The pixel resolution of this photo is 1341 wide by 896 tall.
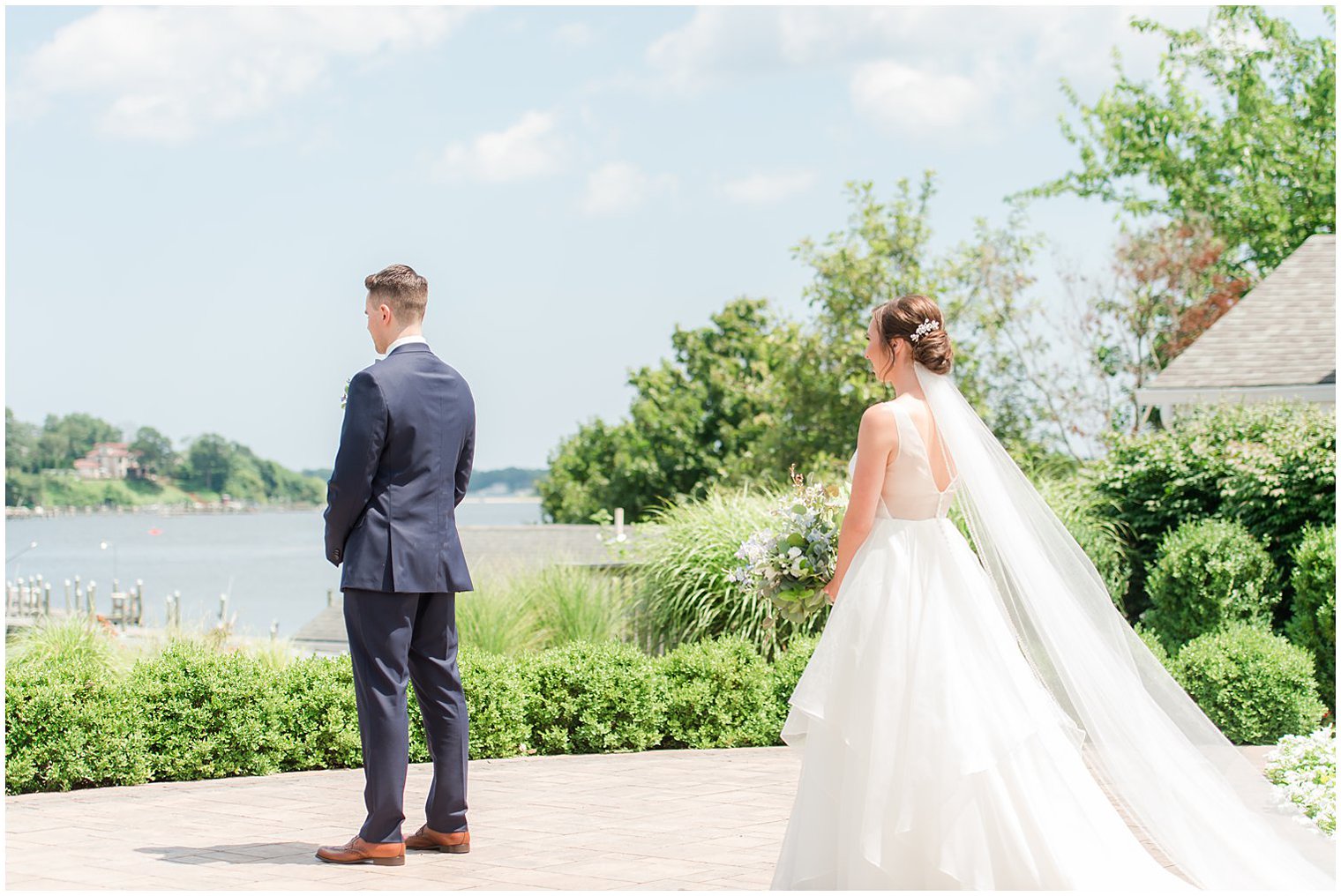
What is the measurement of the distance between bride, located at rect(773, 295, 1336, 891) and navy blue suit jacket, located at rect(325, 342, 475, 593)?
4.93 feet

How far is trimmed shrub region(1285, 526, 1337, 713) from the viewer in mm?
9953

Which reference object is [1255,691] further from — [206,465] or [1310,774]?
[206,465]

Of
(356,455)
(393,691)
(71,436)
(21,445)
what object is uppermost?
(71,436)

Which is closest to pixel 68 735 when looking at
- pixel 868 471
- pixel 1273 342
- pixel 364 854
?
pixel 364 854

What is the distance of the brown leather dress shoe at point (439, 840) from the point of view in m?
5.44

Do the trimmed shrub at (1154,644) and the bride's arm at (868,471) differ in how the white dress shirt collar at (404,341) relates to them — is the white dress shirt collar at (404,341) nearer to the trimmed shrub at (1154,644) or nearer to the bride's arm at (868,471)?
the bride's arm at (868,471)

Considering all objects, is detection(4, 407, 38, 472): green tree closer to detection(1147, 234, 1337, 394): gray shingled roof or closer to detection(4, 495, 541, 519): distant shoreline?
detection(4, 495, 541, 519): distant shoreline

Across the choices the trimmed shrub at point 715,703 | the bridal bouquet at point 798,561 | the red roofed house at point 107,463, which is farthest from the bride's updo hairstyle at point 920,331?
the red roofed house at point 107,463

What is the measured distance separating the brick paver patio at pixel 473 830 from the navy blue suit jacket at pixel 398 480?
109 cm

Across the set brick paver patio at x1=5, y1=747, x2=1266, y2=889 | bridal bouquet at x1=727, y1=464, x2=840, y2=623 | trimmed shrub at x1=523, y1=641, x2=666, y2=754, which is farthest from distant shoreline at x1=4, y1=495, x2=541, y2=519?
bridal bouquet at x1=727, y1=464, x2=840, y2=623

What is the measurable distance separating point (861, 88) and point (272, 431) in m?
43.2

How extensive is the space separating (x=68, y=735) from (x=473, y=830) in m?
2.35

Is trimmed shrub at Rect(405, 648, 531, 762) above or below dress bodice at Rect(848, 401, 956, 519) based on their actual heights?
below

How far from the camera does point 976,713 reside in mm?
4551
